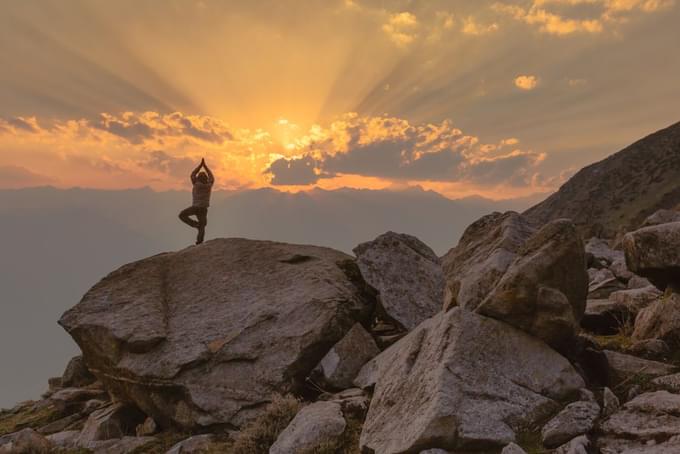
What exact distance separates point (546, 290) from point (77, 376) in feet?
66.7

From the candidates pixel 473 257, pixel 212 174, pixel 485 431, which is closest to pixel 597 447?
pixel 485 431

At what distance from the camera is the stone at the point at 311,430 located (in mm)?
10117

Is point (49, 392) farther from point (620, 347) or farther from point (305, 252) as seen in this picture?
point (620, 347)

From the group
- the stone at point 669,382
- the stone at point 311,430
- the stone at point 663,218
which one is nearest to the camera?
the stone at point 669,382

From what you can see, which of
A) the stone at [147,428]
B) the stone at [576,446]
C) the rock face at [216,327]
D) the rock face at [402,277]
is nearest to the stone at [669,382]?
the stone at [576,446]

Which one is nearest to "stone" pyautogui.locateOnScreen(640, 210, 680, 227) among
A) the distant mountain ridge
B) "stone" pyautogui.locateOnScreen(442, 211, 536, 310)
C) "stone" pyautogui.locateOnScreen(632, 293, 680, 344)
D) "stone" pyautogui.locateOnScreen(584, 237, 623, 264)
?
"stone" pyautogui.locateOnScreen(584, 237, 623, 264)

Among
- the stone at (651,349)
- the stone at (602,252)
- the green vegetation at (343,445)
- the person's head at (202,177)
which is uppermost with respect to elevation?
the person's head at (202,177)

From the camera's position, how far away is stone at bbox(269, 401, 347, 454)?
10.1 meters

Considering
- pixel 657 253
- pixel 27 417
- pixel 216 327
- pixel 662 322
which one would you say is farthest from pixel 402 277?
pixel 27 417

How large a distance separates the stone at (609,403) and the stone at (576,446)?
3.59 feet

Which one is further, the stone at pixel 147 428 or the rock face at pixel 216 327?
the stone at pixel 147 428

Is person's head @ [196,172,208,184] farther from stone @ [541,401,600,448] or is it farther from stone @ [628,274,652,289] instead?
stone @ [541,401,600,448]

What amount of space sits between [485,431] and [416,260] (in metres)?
9.66

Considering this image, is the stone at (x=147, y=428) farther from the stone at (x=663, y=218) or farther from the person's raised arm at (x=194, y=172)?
the stone at (x=663, y=218)
